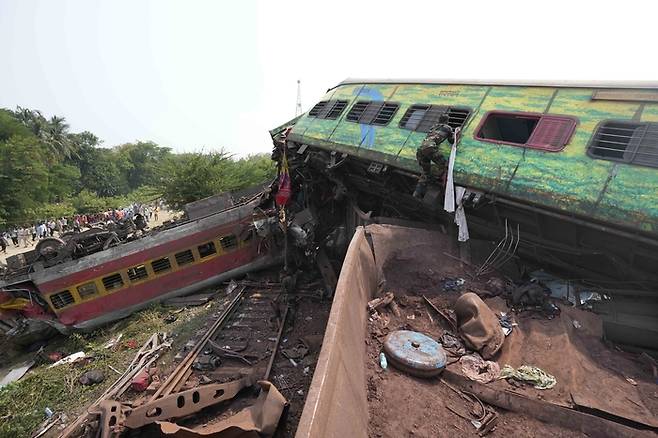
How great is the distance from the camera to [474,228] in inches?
293

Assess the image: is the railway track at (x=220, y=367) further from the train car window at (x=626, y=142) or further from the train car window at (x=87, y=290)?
the train car window at (x=626, y=142)

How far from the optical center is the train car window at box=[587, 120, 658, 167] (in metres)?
5.34

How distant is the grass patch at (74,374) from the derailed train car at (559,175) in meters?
8.31

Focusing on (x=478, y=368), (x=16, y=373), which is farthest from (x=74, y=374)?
(x=478, y=368)

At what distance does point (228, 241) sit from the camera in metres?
14.0

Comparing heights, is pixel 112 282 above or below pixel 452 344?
below

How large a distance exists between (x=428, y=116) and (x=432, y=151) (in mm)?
2233

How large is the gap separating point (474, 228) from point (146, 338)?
980 centimetres

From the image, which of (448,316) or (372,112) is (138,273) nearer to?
(372,112)

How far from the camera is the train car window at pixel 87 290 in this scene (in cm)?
1238

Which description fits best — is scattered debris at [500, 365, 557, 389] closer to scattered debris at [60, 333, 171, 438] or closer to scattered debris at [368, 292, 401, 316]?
scattered debris at [368, 292, 401, 316]

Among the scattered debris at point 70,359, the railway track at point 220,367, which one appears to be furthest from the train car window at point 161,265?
the scattered debris at point 70,359

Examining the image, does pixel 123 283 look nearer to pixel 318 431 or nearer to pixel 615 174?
pixel 318 431

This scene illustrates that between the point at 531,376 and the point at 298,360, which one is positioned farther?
the point at 298,360
